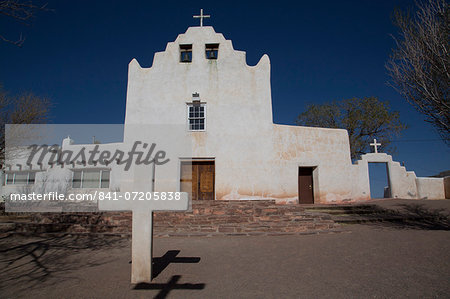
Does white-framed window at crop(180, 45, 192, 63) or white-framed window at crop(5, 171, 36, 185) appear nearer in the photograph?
white-framed window at crop(180, 45, 192, 63)

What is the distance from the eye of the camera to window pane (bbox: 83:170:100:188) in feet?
54.4

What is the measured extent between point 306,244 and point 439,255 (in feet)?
8.61

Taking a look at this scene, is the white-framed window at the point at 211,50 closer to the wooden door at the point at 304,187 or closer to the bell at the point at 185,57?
the bell at the point at 185,57

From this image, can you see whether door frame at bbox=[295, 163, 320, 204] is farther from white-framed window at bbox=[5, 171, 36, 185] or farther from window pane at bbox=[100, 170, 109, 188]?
white-framed window at bbox=[5, 171, 36, 185]

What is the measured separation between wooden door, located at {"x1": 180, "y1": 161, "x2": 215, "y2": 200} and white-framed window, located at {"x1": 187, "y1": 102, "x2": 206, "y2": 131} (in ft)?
5.58

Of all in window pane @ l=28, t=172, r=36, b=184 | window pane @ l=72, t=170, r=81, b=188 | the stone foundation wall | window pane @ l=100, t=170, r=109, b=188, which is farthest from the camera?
window pane @ l=28, t=172, r=36, b=184

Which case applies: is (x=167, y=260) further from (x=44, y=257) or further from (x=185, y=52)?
(x=185, y=52)

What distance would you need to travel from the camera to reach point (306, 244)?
6488 millimetres

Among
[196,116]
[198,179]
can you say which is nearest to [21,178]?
[198,179]

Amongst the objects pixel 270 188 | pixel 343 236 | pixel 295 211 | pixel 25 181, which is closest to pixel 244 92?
pixel 270 188

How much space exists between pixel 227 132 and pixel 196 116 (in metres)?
1.73

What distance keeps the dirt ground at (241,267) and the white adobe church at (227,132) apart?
480cm

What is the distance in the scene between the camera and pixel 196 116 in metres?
12.5

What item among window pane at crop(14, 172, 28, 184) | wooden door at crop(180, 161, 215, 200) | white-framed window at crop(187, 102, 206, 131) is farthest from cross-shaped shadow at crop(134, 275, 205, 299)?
window pane at crop(14, 172, 28, 184)
